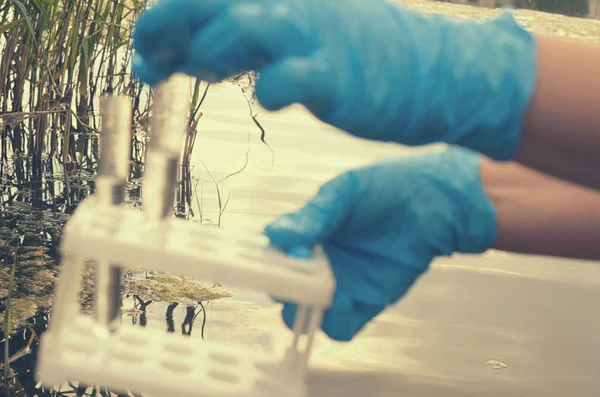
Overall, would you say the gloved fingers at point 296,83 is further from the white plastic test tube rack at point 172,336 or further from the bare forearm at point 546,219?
the bare forearm at point 546,219

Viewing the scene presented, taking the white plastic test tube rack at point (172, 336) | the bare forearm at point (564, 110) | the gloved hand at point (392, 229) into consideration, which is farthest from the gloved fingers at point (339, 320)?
the bare forearm at point (564, 110)

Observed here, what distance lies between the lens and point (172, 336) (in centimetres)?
95

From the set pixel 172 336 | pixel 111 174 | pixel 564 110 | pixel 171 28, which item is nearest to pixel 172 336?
pixel 172 336

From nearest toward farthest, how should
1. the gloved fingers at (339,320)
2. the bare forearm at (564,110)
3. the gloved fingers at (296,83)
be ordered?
the gloved fingers at (296,83)
the bare forearm at (564,110)
the gloved fingers at (339,320)

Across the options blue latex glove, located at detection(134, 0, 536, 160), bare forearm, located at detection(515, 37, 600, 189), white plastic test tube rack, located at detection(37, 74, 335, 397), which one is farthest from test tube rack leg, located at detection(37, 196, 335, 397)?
bare forearm, located at detection(515, 37, 600, 189)

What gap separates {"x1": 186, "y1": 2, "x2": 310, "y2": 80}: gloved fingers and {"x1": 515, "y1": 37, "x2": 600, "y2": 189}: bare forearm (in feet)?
0.77

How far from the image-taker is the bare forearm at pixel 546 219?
117cm

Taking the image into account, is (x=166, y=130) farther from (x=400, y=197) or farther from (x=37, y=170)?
(x=37, y=170)

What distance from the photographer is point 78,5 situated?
3.20 m

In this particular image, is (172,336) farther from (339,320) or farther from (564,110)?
(564,110)

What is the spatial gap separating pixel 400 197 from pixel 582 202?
0.21m

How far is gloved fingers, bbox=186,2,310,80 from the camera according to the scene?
0.83 metres

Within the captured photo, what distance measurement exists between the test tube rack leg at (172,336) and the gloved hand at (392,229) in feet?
0.61

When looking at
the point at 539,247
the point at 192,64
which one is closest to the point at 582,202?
the point at 539,247
